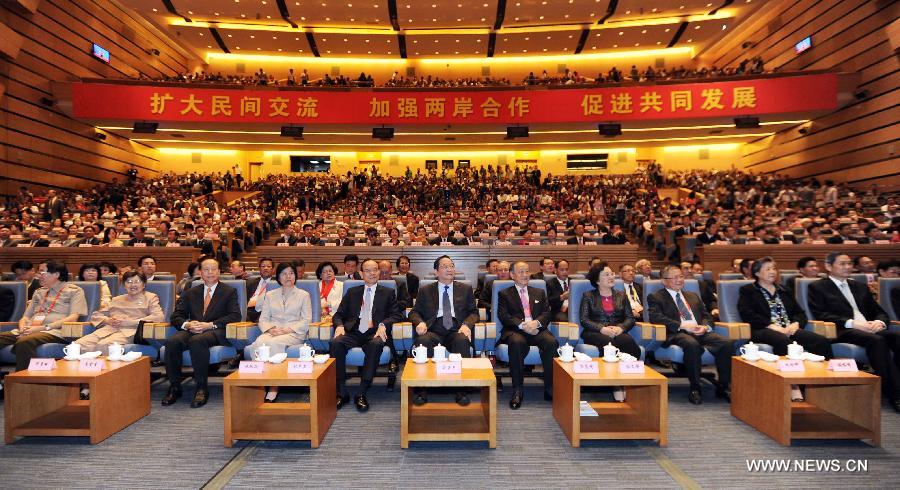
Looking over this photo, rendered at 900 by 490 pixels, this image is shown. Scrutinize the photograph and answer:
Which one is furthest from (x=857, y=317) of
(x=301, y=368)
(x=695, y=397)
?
(x=301, y=368)

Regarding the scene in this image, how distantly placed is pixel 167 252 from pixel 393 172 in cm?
1396

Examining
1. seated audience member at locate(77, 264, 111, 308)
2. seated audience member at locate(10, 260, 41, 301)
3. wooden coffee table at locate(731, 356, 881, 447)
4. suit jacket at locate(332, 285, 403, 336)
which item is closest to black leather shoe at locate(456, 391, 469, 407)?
suit jacket at locate(332, 285, 403, 336)

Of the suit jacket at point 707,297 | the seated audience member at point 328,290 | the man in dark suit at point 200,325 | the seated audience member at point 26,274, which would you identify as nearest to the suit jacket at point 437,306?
the seated audience member at point 328,290

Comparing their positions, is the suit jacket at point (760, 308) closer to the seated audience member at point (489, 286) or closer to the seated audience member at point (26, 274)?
the seated audience member at point (489, 286)

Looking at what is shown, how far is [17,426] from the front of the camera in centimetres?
283

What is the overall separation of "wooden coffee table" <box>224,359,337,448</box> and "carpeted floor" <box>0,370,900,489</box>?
0.08 m

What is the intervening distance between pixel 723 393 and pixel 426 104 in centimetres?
1174

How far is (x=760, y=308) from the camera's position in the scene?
3879 mm

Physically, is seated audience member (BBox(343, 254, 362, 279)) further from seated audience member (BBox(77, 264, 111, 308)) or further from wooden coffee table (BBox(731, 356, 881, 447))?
wooden coffee table (BBox(731, 356, 881, 447))

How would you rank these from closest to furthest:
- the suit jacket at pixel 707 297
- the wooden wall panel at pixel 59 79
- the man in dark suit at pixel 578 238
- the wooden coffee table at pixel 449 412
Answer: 1. the wooden coffee table at pixel 449 412
2. the suit jacket at pixel 707 297
3. the man in dark suit at pixel 578 238
4. the wooden wall panel at pixel 59 79

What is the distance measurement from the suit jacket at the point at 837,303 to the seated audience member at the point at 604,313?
156 cm

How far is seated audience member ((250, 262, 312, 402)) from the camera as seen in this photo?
3.78 meters

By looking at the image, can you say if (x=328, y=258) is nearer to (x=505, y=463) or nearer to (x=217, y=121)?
(x=505, y=463)

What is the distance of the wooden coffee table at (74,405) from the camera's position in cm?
278
